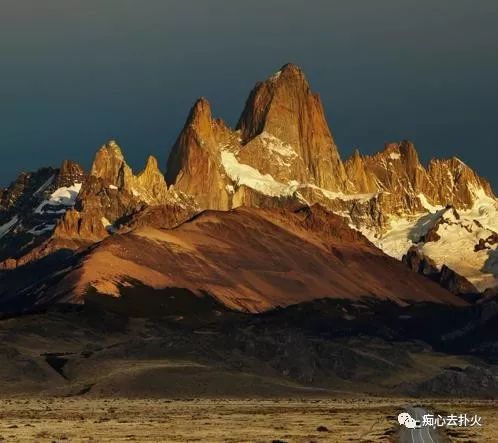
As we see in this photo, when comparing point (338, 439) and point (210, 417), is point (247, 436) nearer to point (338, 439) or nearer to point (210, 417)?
point (338, 439)

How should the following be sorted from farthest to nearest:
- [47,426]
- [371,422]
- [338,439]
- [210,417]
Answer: [210,417] < [371,422] < [47,426] < [338,439]

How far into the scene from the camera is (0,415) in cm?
18175

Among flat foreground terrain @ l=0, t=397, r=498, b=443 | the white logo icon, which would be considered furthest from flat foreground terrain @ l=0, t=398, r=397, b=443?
the white logo icon

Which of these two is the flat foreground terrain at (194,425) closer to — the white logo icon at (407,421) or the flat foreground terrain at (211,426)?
the flat foreground terrain at (211,426)

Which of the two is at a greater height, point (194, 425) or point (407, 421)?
point (407, 421)

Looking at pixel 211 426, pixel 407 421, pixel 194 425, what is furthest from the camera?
pixel 194 425

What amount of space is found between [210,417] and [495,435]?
165ft

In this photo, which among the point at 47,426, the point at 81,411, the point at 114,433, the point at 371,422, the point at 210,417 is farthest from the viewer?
the point at 81,411

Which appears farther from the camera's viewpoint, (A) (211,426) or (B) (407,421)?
(A) (211,426)

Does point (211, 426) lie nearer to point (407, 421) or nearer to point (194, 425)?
point (194, 425)

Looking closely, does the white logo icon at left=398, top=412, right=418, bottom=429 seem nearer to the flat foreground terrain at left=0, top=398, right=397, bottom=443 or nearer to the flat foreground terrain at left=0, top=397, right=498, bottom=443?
the flat foreground terrain at left=0, top=397, right=498, bottom=443

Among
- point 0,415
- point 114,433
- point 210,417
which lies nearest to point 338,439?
point 114,433

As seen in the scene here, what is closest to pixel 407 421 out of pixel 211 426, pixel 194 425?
pixel 211 426

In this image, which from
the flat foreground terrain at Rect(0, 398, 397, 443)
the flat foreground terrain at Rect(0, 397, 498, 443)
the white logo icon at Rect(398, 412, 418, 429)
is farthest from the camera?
the white logo icon at Rect(398, 412, 418, 429)
